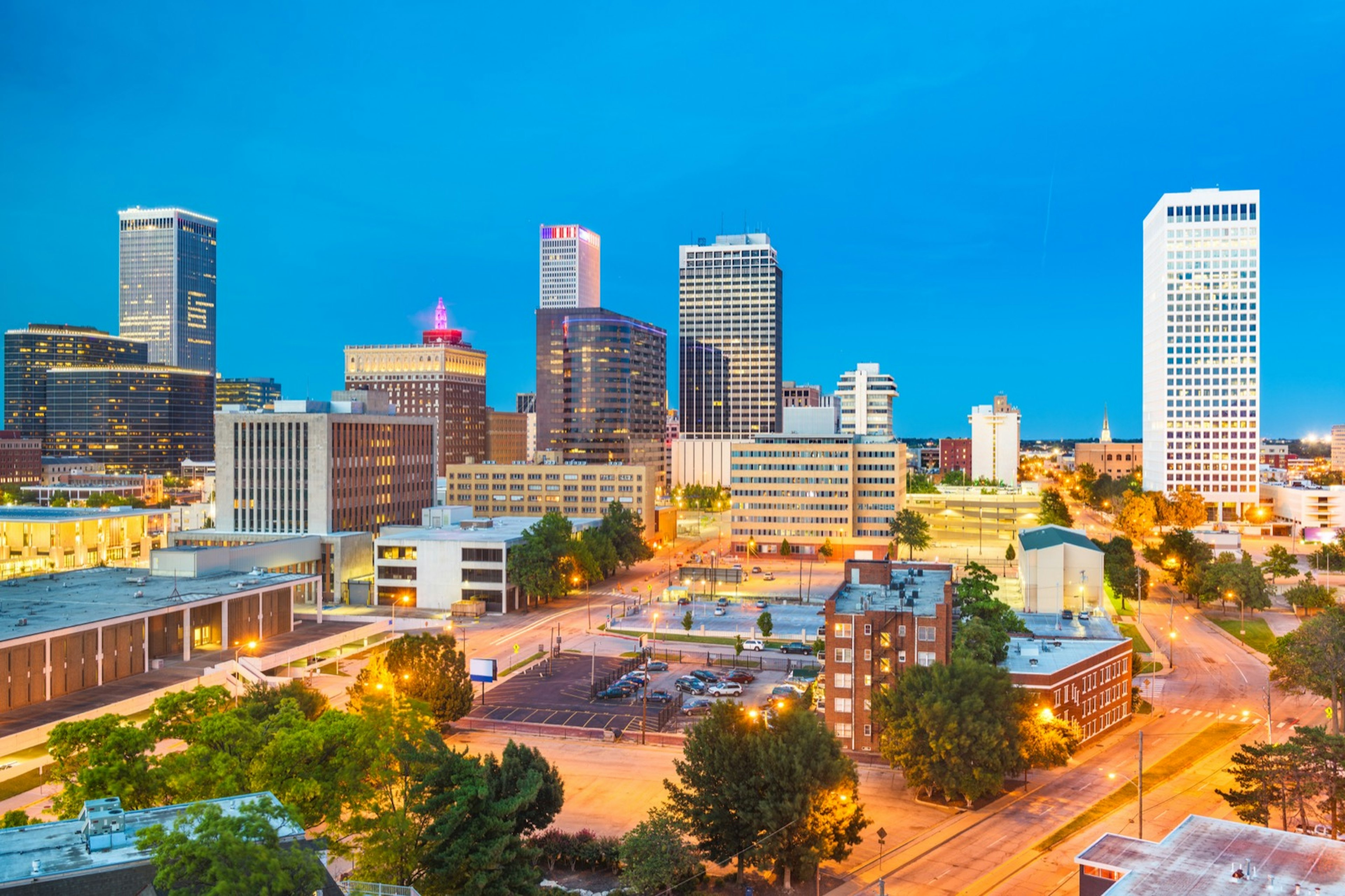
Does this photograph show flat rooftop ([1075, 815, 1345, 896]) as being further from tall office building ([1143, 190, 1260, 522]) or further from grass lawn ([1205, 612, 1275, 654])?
tall office building ([1143, 190, 1260, 522])

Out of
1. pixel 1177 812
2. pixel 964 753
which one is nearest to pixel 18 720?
pixel 964 753

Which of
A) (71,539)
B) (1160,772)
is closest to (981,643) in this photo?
(1160,772)

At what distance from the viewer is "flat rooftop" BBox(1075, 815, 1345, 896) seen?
35.8 meters

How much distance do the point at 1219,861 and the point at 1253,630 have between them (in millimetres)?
77819

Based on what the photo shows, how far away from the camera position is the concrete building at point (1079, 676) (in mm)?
62906

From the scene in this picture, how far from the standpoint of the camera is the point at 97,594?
7956 centimetres

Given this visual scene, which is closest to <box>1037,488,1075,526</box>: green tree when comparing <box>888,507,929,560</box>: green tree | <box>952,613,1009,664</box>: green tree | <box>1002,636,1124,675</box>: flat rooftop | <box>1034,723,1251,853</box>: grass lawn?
<box>888,507,929,560</box>: green tree

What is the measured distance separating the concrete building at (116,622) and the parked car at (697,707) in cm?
3821

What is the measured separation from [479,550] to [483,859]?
266 feet

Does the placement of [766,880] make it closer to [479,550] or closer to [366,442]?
[479,550]

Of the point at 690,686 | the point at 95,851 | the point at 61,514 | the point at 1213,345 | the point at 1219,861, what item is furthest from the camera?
the point at 1213,345

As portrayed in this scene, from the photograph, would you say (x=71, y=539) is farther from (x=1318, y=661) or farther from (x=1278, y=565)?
(x=1278, y=565)

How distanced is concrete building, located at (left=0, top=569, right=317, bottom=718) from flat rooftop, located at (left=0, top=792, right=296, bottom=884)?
120 feet

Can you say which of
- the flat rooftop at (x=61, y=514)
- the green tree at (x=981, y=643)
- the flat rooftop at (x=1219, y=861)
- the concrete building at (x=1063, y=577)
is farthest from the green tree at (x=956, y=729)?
the flat rooftop at (x=61, y=514)
